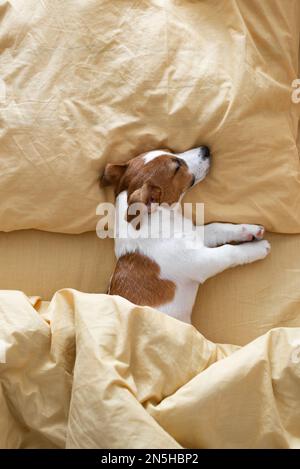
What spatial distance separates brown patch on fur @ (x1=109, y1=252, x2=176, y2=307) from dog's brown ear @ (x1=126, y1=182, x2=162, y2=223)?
14cm

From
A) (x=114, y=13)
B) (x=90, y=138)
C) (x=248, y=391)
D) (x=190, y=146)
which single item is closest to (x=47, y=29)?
(x=114, y=13)

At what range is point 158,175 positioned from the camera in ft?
6.81

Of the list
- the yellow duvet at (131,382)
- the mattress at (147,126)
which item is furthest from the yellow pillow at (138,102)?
the yellow duvet at (131,382)

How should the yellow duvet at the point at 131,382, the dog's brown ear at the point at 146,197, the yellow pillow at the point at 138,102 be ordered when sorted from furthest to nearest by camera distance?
the yellow pillow at the point at 138,102
the dog's brown ear at the point at 146,197
the yellow duvet at the point at 131,382

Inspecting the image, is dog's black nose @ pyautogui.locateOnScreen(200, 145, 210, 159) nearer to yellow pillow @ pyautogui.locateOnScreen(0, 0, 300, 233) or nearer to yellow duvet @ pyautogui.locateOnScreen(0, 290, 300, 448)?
yellow pillow @ pyautogui.locateOnScreen(0, 0, 300, 233)

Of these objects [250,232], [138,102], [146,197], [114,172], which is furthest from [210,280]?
[138,102]

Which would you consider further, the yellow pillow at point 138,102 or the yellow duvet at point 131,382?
the yellow pillow at point 138,102

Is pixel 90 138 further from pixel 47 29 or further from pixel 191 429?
pixel 191 429

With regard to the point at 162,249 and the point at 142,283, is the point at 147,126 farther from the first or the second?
the point at 142,283

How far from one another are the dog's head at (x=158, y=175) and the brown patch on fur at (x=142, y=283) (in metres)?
0.18

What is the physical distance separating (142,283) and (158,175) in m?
0.34

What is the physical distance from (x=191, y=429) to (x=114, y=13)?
52.9 inches

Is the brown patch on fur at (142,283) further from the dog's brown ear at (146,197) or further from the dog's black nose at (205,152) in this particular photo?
the dog's black nose at (205,152)

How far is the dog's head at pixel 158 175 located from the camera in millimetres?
2068
